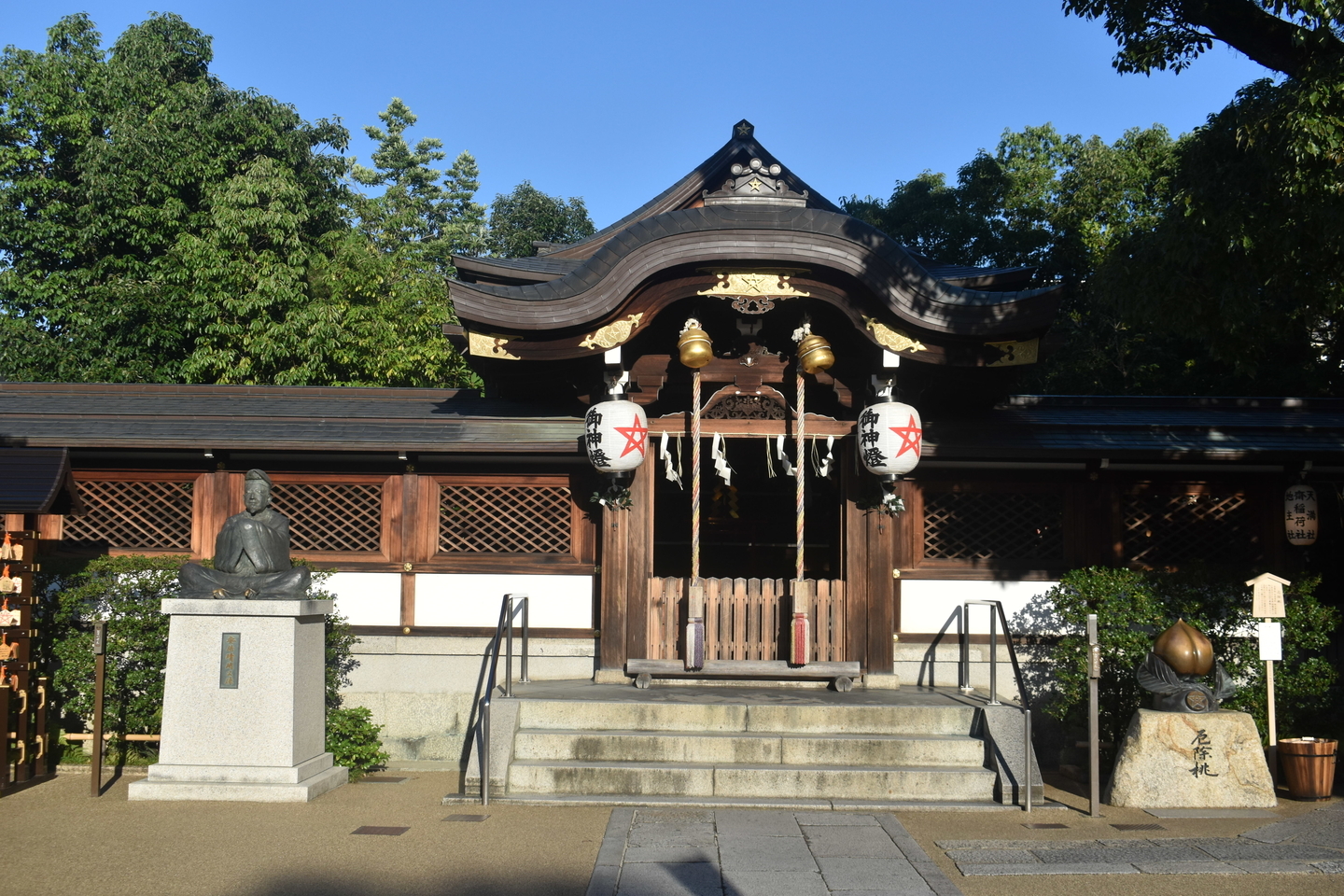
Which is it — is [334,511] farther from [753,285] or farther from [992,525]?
[992,525]

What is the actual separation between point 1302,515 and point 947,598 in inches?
130

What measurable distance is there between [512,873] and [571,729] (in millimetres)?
2416

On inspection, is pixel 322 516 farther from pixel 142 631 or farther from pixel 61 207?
pixel 61 207

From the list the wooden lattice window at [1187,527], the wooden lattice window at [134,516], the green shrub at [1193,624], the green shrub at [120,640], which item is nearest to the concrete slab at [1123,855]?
the green shrub at [1193,624]

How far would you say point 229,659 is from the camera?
309 inches

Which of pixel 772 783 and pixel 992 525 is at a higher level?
pixel 992 525

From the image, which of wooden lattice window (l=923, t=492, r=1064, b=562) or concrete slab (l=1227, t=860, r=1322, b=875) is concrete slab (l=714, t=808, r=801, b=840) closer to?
Result: concrete slab (l=1227, t=860, r=1322, b=875)

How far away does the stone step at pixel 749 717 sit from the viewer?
333 inches

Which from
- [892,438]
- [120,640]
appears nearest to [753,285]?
[892,438]

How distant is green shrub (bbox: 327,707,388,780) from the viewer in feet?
29.1

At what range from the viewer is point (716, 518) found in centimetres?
1456

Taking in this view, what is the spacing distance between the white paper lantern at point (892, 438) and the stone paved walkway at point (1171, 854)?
329 cm

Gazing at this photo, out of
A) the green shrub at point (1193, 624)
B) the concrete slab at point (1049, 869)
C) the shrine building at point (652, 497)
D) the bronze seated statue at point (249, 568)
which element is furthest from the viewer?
the shrine building at point (652, 497)

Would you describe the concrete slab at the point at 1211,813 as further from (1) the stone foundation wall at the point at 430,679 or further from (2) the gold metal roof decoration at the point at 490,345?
(2) the gold metal roof decoration at the point at 490,345
